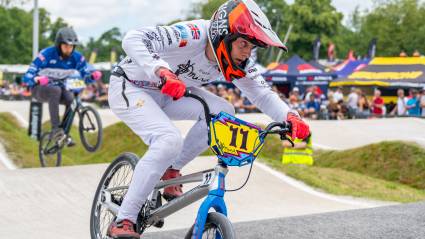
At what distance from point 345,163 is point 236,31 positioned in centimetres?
942

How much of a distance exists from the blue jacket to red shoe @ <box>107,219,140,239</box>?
21.0 ft

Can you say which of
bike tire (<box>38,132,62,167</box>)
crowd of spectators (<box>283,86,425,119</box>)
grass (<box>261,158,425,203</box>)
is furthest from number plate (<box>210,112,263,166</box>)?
crowd of spectators (<box>283,86,425,119</box>)

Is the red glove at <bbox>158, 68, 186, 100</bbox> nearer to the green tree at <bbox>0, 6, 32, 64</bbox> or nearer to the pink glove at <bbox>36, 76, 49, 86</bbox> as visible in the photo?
the pink glove at <bbox>36, 76, 49, 86</bbox>

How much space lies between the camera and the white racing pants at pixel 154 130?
3850 mm

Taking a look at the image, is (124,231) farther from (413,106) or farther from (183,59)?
(413,106)

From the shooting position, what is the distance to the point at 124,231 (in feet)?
12.9

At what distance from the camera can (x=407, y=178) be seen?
11.1 meters

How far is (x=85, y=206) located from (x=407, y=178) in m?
6.70

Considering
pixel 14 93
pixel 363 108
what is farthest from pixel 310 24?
pixel 363 108

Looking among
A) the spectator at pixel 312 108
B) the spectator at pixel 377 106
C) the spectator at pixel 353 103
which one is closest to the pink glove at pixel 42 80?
the spectator at pixel 312 108

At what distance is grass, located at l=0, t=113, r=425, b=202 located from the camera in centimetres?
927

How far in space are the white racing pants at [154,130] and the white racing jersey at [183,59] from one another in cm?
16

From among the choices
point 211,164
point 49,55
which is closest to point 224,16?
point 211,164

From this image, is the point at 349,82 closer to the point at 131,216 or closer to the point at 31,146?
the point at 31,146
